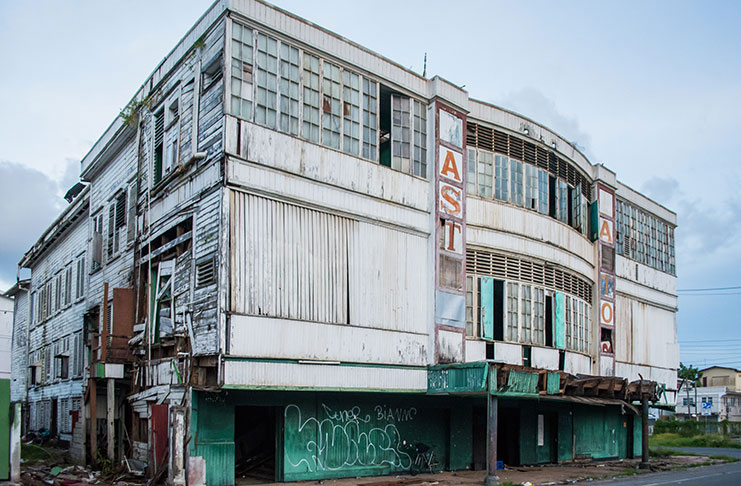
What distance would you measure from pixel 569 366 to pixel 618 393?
185 centimetres

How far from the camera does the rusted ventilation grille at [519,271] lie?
21469mm

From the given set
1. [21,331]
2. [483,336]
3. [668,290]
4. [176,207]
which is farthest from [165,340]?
[21,331]

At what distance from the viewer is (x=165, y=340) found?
57.9ft

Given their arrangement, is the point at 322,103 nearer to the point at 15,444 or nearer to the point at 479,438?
the point at 15,444

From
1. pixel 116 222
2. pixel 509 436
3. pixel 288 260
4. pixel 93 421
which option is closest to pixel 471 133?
pixel 288 260

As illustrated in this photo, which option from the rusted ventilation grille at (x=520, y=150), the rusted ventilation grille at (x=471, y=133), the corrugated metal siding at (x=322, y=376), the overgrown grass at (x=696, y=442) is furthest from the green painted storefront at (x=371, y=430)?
the overgrown grass at (x=696, y=442)

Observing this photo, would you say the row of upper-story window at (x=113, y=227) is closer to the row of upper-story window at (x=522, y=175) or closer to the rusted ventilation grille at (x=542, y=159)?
the row of upper-story window at (x=522, y=175)

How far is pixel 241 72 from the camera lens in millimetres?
16203

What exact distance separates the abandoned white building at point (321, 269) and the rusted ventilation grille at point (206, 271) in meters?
0.06

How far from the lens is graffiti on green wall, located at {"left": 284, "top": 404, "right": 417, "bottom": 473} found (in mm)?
16984

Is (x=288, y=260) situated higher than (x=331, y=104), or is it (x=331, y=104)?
(x=331, y=104)

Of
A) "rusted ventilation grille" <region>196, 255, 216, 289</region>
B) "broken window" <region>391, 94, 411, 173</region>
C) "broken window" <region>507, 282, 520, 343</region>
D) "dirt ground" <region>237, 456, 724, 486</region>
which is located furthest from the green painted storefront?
"broken window" <region>391, 94, 411, 173</region>

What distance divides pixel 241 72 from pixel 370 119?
13.5 feet

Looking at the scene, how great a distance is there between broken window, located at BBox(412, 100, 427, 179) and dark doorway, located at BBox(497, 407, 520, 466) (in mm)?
8866
